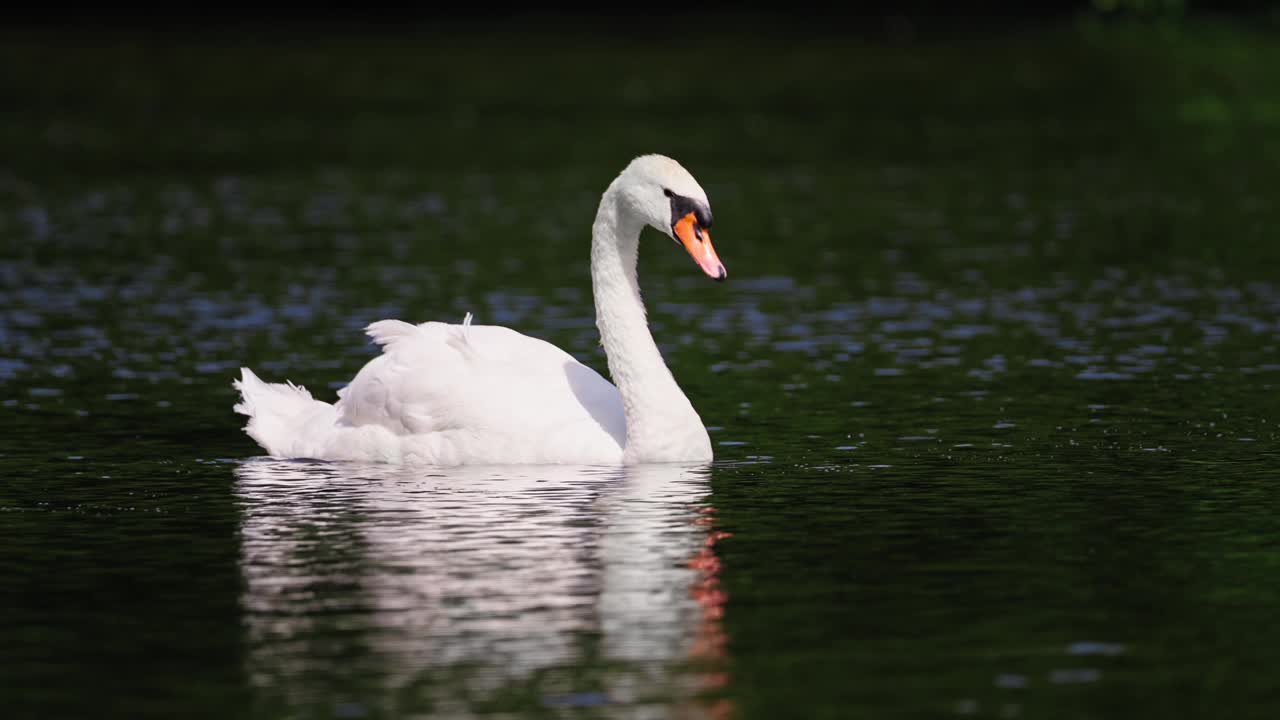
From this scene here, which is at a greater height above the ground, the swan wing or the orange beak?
the orange beak

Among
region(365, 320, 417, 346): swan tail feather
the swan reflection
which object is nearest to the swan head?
the swan reflection

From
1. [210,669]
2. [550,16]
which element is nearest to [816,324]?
[210,669]

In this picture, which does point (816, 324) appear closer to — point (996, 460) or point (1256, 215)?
point (996, 460)

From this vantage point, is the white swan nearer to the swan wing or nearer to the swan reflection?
the swan wing

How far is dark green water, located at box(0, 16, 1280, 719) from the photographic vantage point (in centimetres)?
1209

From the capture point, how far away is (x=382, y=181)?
161 ft

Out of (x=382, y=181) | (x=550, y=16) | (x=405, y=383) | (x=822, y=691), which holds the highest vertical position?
(x=550, y=16)

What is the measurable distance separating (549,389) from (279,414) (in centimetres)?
281

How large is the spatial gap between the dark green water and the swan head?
1.67m

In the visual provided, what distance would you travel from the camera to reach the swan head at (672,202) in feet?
57.5

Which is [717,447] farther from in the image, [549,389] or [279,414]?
[279,414]

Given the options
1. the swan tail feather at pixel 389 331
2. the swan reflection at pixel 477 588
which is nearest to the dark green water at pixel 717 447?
the swan reflection at pixel 477 588

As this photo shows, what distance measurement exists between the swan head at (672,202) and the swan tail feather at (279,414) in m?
3.17

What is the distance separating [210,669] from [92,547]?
365 centimetres
